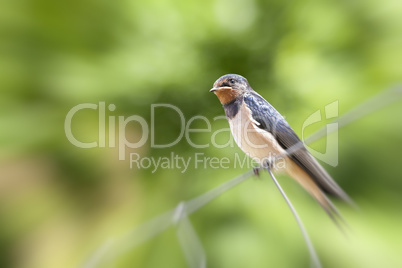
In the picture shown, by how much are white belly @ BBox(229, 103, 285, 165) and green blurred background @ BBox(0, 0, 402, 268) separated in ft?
0.27

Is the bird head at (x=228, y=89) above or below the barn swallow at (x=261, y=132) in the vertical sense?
above

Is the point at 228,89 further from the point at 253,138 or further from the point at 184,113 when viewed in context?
the point at 184,113

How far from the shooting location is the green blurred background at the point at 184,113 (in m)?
0.67

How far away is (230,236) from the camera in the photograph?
0.73 meters

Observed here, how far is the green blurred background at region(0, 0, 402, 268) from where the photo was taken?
Result: 67cm

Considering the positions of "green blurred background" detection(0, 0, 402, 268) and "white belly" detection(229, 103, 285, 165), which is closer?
"white belly" detection(229, 103, 285, 165)

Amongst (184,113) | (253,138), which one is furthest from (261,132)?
(184,113)

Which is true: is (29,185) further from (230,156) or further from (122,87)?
(230,156)

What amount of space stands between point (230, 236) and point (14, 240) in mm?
468

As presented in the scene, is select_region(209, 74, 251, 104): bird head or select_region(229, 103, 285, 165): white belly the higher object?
select_region(209, 74, 251, 104): bird head

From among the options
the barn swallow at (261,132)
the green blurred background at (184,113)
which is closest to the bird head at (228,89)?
the barn swallow at (261,132)

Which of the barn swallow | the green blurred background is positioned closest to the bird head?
the barn swallow

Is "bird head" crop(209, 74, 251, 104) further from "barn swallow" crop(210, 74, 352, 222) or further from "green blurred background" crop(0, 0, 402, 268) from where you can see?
"green blurred background" crop(0, 0, 402, 268)

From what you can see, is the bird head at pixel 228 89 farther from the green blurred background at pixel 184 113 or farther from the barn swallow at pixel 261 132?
the green blurred background at pixel 184 113
